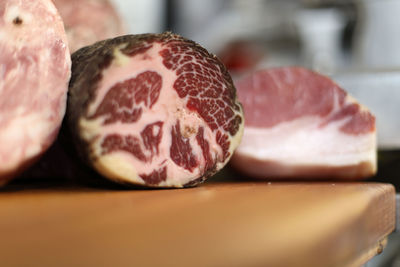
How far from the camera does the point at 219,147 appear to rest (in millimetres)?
949

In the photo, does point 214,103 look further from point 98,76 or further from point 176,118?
point 98,76

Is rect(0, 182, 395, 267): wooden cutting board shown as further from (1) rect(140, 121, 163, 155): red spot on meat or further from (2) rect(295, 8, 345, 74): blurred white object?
(2) rect(295, 8, 345, 74): blurred white object

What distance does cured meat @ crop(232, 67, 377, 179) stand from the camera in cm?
110

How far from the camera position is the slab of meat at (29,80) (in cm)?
84

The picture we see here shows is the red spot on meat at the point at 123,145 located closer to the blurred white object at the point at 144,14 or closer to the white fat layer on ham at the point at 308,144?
the white fat layer on ham at the point at 308,144

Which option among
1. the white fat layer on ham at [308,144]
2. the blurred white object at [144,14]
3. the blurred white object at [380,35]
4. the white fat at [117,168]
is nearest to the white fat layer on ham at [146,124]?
the white fat at [117,168]

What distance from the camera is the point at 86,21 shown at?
4.38 feet

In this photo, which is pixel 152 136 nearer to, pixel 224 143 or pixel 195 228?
pixel 224 143

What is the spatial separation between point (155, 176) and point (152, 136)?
7 centimetres

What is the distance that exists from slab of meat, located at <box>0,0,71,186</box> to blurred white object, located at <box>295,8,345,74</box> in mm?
2858

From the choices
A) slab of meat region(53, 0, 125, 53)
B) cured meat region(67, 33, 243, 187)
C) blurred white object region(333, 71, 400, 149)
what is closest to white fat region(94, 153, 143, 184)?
cured meat region(67, 33, 243, 187)

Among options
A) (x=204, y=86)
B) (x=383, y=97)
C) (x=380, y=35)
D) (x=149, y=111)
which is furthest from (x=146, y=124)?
(x=380, y=35)

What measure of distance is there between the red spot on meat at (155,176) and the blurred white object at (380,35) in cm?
220

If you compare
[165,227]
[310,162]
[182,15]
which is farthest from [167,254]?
[182,15]
